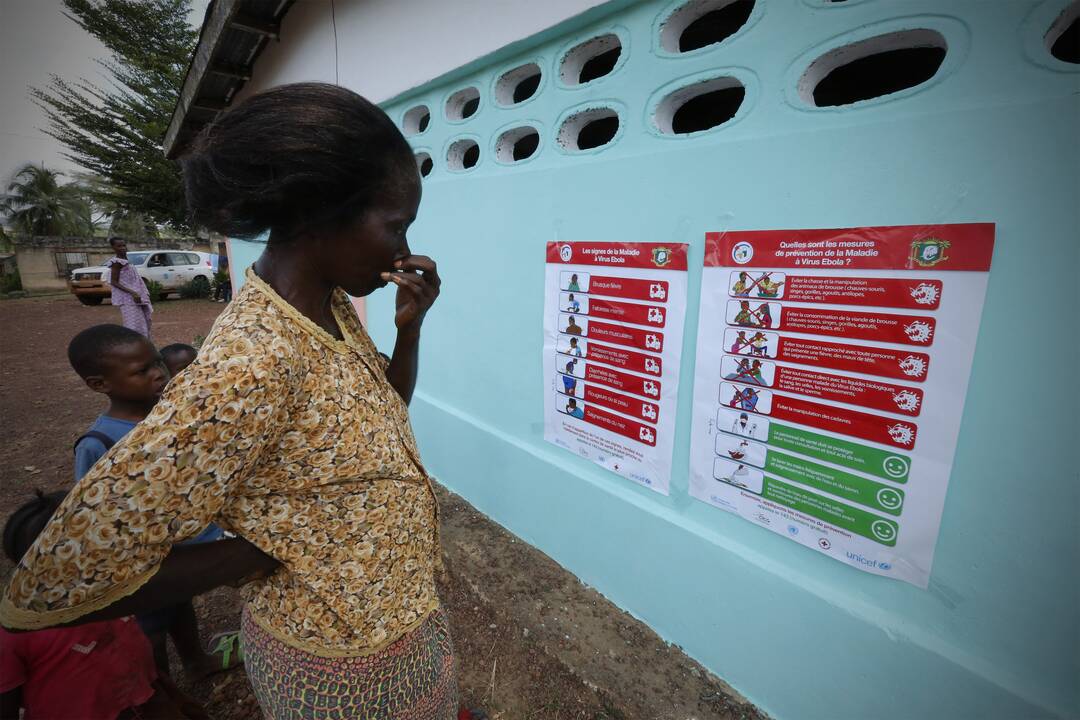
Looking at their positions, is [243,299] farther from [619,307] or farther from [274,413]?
[619,307]

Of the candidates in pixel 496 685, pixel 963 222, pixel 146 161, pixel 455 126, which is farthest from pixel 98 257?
pixel 963 222

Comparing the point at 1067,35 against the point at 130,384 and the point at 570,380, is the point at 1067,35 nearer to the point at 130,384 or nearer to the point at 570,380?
the point at 570,380

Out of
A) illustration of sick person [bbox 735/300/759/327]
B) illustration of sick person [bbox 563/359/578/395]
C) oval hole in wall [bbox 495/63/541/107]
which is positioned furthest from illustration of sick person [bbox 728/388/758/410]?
oval hole in wall [bbox 495/63/541/107]

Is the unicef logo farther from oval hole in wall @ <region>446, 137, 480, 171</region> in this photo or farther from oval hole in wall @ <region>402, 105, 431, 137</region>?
oval hole in wall @ <region>402, 105, 431, 137</region>

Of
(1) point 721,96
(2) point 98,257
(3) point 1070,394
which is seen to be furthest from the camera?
(2) point 98,257

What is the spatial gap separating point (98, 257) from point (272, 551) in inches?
981

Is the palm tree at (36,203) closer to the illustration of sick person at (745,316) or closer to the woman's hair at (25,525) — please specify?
the woman's hair at (25,525)

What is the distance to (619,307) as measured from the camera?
218 cm

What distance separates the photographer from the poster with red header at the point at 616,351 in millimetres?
2023

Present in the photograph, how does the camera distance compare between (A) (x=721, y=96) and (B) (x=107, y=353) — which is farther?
(A) (x=721, y=96)

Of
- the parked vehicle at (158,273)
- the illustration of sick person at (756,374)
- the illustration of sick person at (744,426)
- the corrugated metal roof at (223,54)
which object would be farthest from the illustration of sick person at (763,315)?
the parked vehicle at (158,273)

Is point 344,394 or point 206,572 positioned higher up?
point 344,394

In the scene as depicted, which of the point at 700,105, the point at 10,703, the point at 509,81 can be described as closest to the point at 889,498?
the point at 700,105

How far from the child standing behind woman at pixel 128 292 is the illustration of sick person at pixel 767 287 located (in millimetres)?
7277
